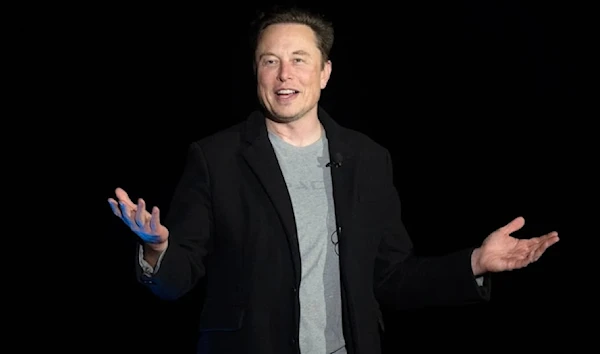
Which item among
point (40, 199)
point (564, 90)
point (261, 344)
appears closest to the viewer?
point (261, 344)

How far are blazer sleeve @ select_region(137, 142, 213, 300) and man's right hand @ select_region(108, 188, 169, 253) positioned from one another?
0.09m

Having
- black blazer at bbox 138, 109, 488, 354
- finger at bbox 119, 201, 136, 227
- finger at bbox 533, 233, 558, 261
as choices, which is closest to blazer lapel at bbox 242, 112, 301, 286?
black blazer at bbox 138, 109, 488, 354

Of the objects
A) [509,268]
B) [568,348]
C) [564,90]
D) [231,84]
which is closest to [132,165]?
[231,84]

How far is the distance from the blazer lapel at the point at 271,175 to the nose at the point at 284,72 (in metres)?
0.14

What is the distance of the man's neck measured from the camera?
224 centimetres

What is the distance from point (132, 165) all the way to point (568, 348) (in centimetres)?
194

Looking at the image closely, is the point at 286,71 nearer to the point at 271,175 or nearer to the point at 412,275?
the point at 271,175

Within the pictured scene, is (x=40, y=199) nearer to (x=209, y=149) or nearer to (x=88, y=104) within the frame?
(x=88, y=104)

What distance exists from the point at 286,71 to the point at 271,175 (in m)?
0.30

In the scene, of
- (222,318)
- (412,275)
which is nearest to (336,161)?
(412,275)

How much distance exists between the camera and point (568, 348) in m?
3.39

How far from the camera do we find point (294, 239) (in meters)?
2.04

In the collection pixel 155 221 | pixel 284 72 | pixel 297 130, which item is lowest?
pixel 155 221

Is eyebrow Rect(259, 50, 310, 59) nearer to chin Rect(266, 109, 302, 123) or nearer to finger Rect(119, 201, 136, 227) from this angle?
chin Rect(266, 109, 302, 123)
